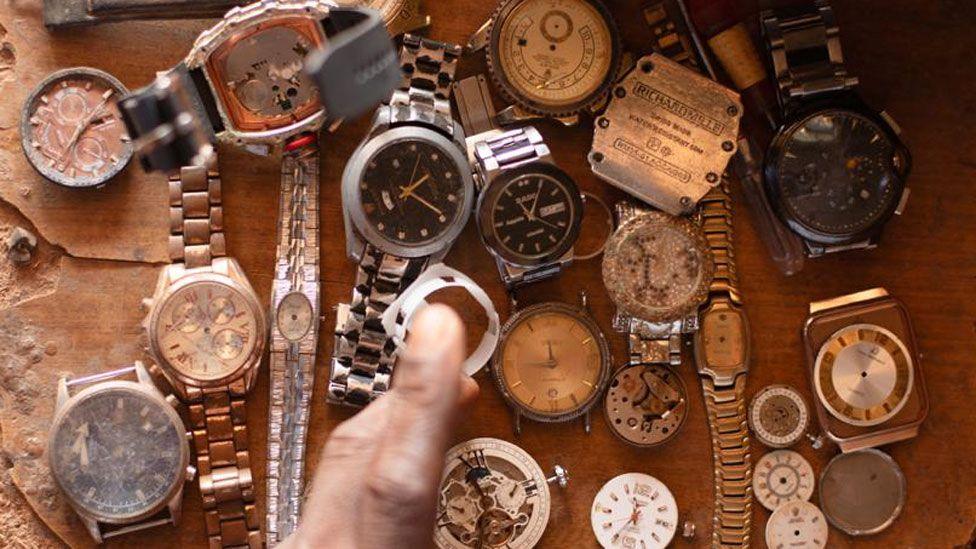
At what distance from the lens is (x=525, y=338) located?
14.0 feet

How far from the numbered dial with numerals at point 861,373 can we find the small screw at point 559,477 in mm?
912

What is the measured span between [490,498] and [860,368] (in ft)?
4.41

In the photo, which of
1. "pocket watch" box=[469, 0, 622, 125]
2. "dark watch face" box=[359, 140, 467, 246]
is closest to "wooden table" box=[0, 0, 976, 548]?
"pocket watch" box=[469, 0, 622, 125]

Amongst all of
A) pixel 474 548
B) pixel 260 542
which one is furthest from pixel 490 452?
pixel 260 542

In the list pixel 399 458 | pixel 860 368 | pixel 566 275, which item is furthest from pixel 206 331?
pixel 860 368

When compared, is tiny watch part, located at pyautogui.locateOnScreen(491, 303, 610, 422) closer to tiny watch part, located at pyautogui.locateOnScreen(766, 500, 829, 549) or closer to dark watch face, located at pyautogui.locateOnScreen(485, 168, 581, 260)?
dark watch face, located at pyautogui.locateOnScreen(485, 168, 581, 260)

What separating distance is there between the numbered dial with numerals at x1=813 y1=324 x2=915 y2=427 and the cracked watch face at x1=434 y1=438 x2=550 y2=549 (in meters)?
1.04

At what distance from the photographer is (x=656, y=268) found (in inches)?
167

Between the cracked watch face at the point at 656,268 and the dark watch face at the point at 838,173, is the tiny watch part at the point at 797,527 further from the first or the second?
the dark watch face at the point at 838,173

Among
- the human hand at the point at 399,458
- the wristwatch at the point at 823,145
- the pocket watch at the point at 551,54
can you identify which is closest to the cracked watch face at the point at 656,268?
the wristwatch at the point at 823,145

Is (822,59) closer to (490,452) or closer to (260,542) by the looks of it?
(490,452)

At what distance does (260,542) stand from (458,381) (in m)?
1.49

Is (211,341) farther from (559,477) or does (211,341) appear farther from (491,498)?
(559,477)

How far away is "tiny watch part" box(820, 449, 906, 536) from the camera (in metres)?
4.45
